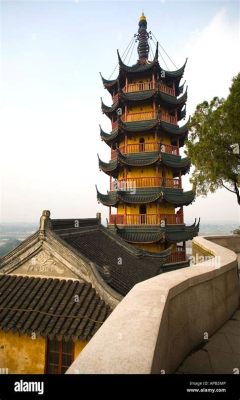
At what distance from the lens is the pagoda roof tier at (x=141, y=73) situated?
21.2 meters

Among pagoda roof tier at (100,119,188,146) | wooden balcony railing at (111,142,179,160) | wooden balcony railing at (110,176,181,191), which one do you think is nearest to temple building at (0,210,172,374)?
wooden balcony railing at (110,176,181,191)

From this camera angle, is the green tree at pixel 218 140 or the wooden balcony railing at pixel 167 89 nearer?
the green tree at pixel 218 140

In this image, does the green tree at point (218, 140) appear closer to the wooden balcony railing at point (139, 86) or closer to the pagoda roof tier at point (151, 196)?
the pagoda roof tier at point (151, 196)

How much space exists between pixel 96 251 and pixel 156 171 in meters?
10.9

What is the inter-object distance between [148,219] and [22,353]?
14.1 meters

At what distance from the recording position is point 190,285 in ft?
10.2

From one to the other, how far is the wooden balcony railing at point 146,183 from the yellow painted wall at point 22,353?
1485 cm

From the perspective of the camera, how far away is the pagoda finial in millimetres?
25656

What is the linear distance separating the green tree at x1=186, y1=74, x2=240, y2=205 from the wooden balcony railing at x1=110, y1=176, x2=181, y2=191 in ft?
23.0

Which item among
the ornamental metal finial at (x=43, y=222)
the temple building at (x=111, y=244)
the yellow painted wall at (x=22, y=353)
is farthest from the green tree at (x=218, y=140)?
the yellow painted wall at (x=22, y=353)

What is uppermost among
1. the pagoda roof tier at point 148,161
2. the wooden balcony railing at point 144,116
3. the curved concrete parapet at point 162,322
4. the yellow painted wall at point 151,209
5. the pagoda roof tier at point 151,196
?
the wooden balcony railing at point 144,116

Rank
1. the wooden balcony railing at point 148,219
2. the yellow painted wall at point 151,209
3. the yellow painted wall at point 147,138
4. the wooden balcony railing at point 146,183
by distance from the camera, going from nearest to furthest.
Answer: the wooden balcony railing at point 148,219
the wooden balcony railing at point 146,183
the yellow painted wall at point 151,209
the yellow painted wall at point 147,138

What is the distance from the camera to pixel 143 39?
26188mm

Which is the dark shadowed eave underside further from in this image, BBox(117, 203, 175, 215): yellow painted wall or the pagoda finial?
the pagoda finial
